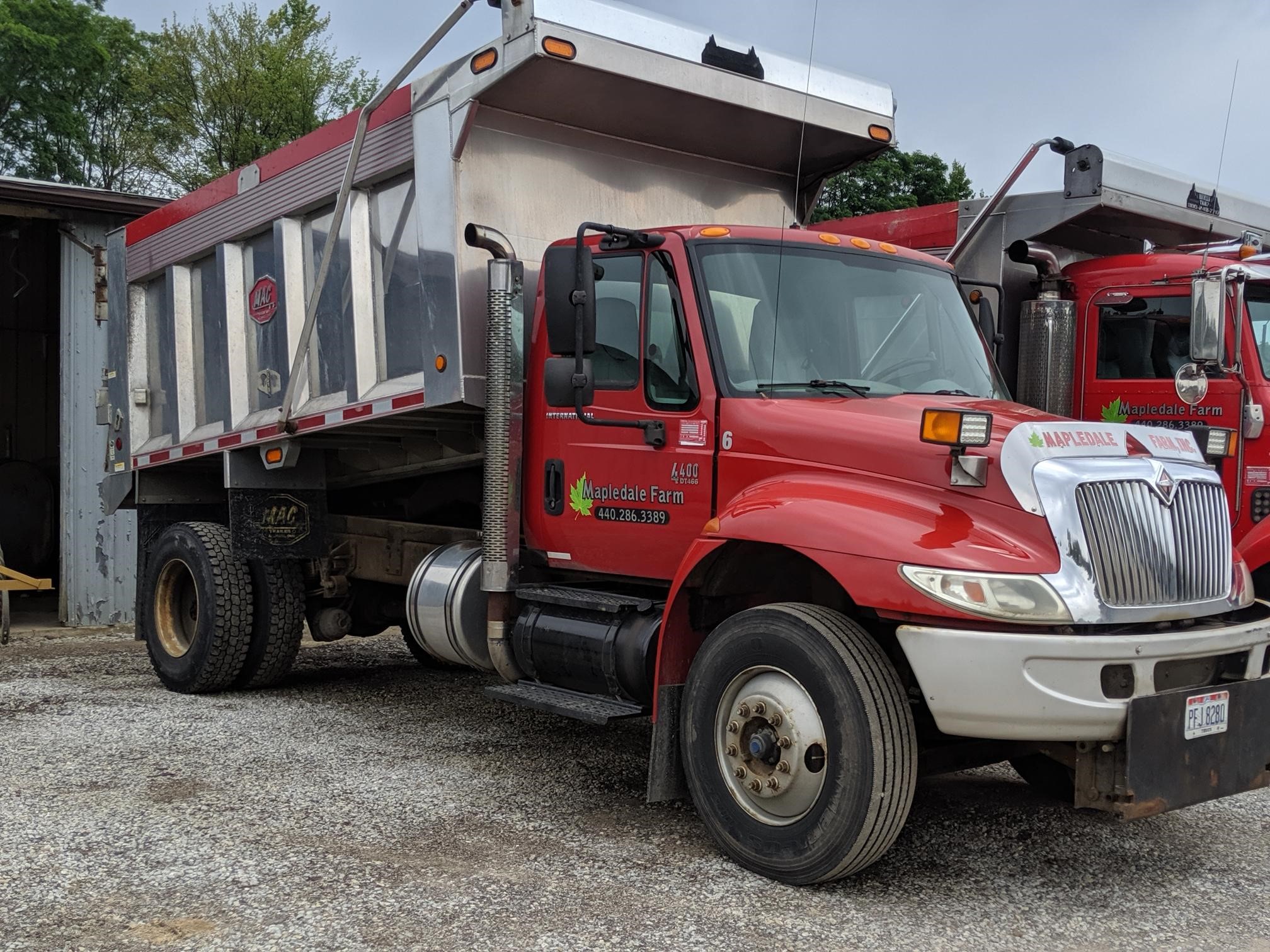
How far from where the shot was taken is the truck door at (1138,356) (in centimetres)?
761

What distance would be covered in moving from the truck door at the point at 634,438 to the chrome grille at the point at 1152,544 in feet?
5.11

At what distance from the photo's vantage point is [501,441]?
5.88m

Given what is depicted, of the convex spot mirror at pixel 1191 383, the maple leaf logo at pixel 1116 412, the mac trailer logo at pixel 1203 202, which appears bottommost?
the maple leaf logo at pixel 1116 412

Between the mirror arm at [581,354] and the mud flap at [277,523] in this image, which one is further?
the mud flap at [277,523]

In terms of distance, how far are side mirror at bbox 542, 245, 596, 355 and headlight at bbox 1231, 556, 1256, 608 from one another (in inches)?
101

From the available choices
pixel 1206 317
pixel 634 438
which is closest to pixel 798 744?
pixel 634 438

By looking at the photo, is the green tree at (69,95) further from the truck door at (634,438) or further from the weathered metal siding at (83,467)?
the truck door at (634,438)

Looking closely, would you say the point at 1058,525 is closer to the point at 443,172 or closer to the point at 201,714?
the point at 443,172

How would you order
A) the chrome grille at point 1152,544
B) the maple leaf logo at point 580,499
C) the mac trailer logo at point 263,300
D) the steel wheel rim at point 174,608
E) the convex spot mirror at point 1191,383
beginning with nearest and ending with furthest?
the chrome grille at point 1152,544 → the maple leaf logo at point 580,499 → the convex spot mirror at point 1191,383 → the mac trailer logo at point 263,300 → the steel wheel rim at point 174,608

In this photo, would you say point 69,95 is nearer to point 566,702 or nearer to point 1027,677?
point 566,702

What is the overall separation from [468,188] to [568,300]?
114 cm

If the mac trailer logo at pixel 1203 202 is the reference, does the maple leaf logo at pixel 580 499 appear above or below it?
below

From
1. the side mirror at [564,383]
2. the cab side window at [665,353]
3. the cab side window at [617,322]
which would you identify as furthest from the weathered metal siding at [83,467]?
the cab side window at [665,353]

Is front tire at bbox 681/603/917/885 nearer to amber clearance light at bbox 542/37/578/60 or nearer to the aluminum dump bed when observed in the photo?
the aluminum dump bed
